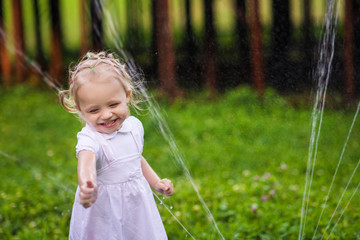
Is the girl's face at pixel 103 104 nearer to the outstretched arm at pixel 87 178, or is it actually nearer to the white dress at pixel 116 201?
the white dress at pixel 116 201

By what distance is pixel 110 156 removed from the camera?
218 cm

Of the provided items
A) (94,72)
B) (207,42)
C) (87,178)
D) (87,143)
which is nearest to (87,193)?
(87,178)

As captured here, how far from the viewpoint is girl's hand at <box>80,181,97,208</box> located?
1.85 meters

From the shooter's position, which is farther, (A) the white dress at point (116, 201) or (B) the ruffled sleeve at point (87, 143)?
(A) the white dress at point (116, 201)

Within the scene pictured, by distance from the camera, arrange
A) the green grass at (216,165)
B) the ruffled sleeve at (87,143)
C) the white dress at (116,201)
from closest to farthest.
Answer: the ruffled sleeve at (87,143)
the white dress at (116,201)
the green grass at (216,165)

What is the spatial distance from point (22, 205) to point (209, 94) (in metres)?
4.91

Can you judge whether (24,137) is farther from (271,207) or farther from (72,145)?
(271,207)

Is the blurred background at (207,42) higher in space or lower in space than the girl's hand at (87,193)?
lower

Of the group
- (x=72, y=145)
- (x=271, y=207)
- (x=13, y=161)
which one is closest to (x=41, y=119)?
(x=72, y=145)

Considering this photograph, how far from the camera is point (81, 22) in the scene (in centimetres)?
945

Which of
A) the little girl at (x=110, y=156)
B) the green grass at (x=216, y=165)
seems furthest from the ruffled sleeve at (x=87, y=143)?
the green grass at (x=216, y=165)

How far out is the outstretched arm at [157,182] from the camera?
2.37 meters

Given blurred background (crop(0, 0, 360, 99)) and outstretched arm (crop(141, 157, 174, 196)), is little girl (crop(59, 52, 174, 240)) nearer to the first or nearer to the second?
outstretched arm (crop(141, 157, 174, 196))

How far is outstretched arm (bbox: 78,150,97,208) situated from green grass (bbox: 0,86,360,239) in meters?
1.51
